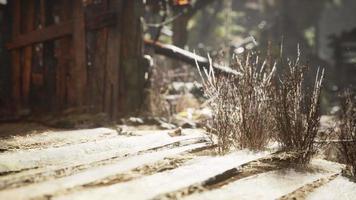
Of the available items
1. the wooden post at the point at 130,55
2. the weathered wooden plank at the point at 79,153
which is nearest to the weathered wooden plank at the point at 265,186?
the weathered wooden plank at the point at 79,153

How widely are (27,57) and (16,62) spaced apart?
1.11ft

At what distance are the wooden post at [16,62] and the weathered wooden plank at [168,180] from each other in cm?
475

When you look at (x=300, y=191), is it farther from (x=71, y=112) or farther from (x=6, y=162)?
(x=71, y=112)

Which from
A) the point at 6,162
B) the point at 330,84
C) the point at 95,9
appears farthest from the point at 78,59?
the point at 330,84

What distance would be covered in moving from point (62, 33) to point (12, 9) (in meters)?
1.93

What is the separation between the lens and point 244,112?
354cm

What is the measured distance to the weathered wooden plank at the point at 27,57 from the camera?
21.8 feet

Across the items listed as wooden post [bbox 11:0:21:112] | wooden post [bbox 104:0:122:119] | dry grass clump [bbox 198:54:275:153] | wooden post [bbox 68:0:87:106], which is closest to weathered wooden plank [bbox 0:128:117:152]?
dry grass clump [bbox 198:54:275:153]

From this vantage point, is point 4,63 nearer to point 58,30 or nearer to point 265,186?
point 58,30

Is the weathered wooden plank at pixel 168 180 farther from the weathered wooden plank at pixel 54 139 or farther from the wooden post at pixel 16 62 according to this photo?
the wooden post at pixel 16 62

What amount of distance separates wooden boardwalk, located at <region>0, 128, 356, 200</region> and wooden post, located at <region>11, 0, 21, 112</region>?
11.0 feet

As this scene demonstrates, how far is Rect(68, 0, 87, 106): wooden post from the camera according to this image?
19.3 ft

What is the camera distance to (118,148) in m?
3.49

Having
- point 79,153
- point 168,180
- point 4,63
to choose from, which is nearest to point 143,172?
point 168,180
